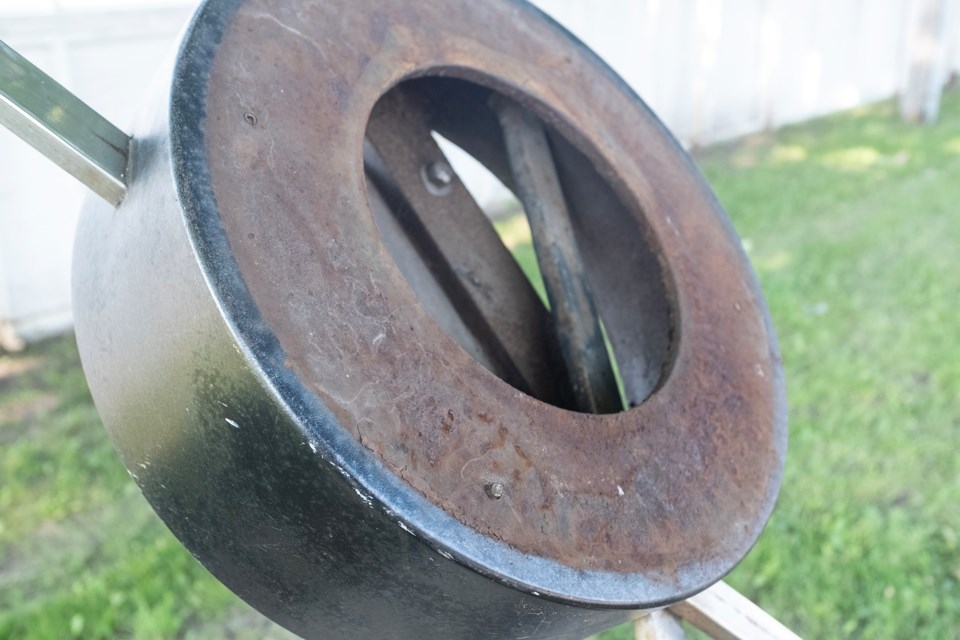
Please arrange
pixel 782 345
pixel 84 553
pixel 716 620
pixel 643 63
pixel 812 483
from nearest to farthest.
Result: pixel 716 620, pixel 84 553, pixel 812 483, pixel 782 345, pixel 643 63

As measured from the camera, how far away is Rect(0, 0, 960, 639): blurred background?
264 centimetres

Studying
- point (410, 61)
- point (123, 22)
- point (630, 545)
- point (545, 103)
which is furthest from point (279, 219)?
point (123, 22)

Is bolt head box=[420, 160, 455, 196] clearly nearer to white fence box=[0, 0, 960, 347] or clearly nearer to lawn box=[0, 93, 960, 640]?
lawn box=[0, 93, 960, 640]

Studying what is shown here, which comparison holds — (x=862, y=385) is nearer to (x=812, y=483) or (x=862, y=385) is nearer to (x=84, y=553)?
(x=812, y=483)

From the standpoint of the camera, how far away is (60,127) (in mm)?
1061

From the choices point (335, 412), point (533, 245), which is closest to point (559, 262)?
point (533, 245)

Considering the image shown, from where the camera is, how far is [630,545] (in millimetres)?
1120

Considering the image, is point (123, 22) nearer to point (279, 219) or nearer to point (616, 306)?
point (616, 306)

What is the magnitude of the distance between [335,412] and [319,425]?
0.09 feet

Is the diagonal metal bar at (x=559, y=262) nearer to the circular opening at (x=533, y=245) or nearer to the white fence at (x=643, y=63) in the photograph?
the circular opening at (x=533, y=245)

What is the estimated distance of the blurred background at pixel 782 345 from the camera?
2643 mm

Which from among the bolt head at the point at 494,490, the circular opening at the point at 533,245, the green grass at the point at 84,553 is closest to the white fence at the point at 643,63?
the green grass at the point at 84,553

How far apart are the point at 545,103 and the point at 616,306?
0.54m

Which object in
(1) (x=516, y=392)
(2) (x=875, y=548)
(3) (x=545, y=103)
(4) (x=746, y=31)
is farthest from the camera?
(4) (x=746, y=31)
